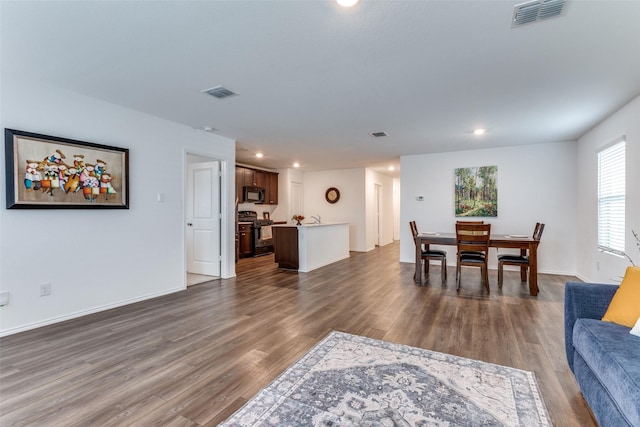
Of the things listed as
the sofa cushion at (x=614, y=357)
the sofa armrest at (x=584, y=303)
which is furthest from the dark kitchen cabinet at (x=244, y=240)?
the sofa cushion at (x=614, y=357)

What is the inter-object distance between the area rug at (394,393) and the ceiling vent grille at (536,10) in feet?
7.80

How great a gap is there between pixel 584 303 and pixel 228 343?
2648 mm

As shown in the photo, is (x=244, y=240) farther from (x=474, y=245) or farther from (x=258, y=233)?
(x=474, y=245)

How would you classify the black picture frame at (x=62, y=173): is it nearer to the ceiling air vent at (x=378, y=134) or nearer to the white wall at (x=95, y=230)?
the white wall at (x=95, y=230)

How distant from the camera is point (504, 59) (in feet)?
8.04

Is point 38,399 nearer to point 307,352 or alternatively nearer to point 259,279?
point 307,352

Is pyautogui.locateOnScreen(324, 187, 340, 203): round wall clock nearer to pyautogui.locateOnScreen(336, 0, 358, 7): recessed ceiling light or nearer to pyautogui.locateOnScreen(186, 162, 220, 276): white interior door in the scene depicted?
pyautogui.locateOnScreen(186, 162, 220, 276): white interior door

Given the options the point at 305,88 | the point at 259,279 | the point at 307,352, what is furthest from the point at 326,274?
the point at 305,88

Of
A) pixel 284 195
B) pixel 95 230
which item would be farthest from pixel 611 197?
pixel 284 195

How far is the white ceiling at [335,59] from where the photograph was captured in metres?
1.91

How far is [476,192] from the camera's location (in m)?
5.97

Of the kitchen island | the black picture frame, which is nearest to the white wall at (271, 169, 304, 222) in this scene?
the kitchen island

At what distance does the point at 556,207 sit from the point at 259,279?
5470 mm

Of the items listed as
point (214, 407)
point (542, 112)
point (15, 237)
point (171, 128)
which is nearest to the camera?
point (214, 407)
